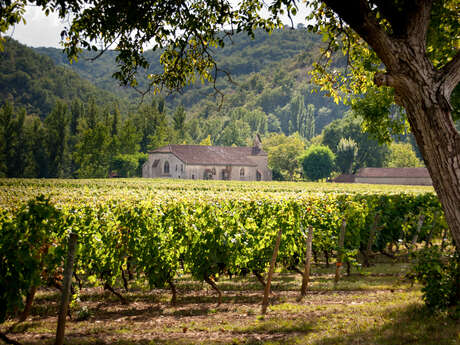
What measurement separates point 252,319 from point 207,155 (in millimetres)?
83108

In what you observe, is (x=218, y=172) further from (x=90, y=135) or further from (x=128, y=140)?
(x=90, y=135)

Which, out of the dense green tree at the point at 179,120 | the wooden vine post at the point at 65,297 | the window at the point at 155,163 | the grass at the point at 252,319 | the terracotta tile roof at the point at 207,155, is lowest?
the grass at the point at 252,319

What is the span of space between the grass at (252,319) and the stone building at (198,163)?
74.5 m

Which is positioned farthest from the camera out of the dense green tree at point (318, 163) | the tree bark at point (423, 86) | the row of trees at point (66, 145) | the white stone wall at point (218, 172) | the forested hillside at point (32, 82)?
the forested hillside at point (32, 82)

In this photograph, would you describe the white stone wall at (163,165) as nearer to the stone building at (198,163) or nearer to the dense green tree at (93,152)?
A: the stone building at (198,163)

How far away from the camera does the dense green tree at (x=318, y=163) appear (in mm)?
99438

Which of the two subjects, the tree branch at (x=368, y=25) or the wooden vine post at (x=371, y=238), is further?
the wooden vine post at (x=371, y=238)

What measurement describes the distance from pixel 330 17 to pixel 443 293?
6.60 m

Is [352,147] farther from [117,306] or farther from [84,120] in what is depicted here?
[117,306]

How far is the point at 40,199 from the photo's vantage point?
6.07 metres

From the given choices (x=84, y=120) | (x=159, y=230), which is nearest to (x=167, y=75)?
(x=159, y=230)

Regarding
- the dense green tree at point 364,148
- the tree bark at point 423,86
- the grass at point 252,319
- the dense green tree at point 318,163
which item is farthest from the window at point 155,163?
the tree bark at point 423,86

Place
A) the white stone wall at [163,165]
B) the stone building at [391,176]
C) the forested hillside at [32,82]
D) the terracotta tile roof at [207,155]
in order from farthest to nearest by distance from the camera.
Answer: the forested hillside at [32,82]
the stone building at [391,176]
the terracotta tile roof at [207,155]
the white stone wall at [163,165]

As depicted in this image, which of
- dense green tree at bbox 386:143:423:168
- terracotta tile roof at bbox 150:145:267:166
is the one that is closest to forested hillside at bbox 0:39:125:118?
terracotta tile roof at bbox 150:145:267:166
